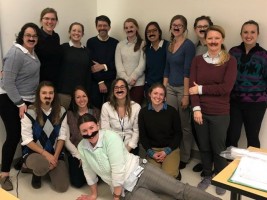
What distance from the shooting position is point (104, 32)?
3365mm

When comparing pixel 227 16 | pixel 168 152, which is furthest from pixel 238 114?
pixel 227 16

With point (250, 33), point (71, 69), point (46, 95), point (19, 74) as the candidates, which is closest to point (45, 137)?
point (46, 95)

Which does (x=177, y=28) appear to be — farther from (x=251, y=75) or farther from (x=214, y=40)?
(x=251, y=75)

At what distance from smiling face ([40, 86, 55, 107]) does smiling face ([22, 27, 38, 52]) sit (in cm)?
38

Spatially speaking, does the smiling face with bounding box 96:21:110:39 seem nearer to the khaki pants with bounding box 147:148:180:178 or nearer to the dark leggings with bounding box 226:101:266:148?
the khaki pants with bounding box 147:148:180:178

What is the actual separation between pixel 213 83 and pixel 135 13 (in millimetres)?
1517

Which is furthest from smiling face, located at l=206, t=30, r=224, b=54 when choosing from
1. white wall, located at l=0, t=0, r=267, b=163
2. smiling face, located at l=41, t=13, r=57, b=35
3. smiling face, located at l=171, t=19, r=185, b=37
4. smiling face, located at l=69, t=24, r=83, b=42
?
smiling face, located at l=41, t=13, r=57, b=35

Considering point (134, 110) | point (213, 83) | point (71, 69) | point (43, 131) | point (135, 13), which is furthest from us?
point (135, 13)

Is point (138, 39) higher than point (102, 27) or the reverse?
the reverse

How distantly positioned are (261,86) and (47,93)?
1895 mm

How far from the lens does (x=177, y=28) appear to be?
2.93m

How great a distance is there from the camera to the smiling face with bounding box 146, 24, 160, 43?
315cm

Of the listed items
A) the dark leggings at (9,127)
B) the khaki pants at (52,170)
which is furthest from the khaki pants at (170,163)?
the dark leggings at (9,127)

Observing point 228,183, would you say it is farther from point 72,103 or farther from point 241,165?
point 72,103
